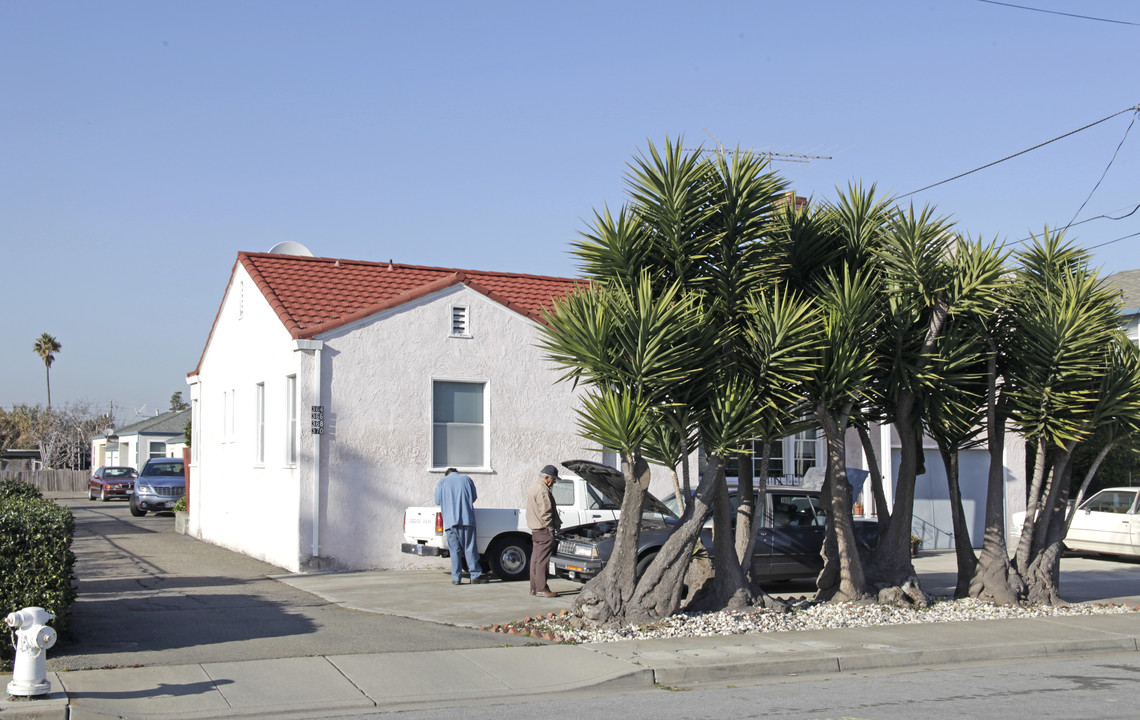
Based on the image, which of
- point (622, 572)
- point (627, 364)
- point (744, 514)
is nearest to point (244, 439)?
point (622, 572)

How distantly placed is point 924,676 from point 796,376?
10.1ft

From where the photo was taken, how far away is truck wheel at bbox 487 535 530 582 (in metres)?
14.8

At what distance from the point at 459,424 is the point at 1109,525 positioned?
1170 centimetres

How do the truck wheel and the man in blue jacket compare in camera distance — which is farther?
the truck wheel

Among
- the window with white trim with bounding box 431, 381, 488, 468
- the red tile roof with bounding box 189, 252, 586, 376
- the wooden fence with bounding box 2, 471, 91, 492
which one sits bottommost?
the wooden fence with bounding box 2, 471, 91, 492

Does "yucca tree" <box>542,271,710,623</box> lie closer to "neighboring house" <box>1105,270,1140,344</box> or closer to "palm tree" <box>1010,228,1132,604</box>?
"palm tree" <box>1010,228,1132,604</box>

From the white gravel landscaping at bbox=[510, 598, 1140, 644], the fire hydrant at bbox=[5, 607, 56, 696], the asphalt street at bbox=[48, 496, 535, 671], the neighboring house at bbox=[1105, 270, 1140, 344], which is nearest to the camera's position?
the fire hydrant at bbox=[5, 607, 56, 696]

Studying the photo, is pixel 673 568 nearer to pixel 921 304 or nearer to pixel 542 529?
pixel 542 529

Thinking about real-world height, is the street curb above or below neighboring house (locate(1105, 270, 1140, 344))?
below

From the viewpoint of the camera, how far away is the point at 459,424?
16.9 meters

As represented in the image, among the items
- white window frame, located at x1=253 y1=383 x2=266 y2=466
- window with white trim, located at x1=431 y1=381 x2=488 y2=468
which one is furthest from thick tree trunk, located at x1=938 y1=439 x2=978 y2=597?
white window frame, located at x1=253 y1=383 x2=266 y2=466

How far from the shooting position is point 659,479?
18234 millimetres

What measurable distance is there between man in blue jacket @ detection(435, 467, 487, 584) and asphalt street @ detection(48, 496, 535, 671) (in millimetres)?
2040

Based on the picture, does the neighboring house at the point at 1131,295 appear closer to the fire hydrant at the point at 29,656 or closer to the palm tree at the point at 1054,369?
the palm tree at the point at 1054,369
